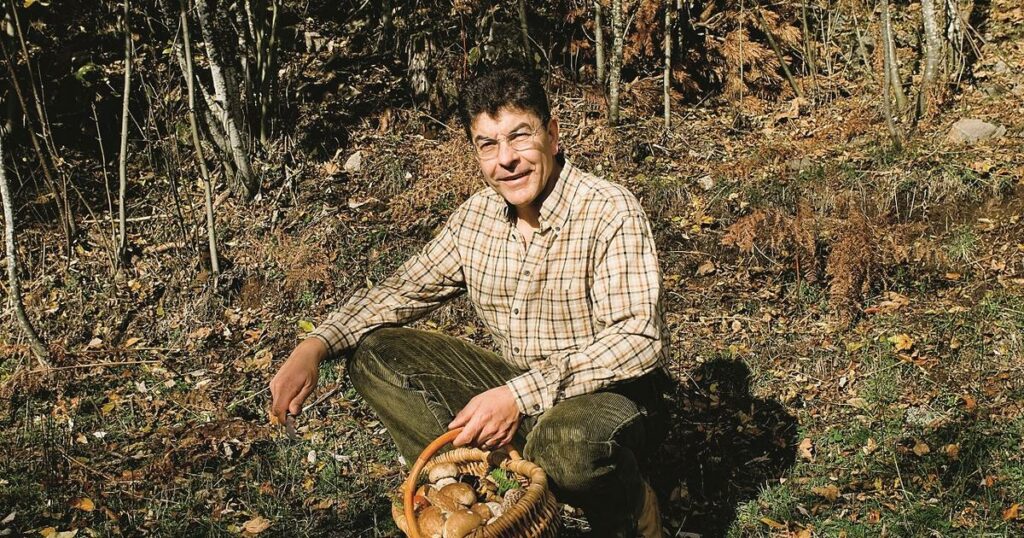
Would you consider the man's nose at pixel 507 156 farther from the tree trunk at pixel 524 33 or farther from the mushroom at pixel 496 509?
the tree trunk at pixel 524 33

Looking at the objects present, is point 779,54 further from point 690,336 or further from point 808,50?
point 690,336

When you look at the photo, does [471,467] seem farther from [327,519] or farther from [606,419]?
[327,519]

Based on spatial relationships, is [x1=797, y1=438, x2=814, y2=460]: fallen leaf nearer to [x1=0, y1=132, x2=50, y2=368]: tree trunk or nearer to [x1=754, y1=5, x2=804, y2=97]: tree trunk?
[x1=754, y1=5, x2=804, y2=97]: tree trunk

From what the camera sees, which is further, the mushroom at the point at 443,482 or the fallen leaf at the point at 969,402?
the fallen leaf at the point at 969,402

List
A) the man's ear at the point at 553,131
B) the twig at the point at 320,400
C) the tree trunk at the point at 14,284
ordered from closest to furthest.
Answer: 1. the man's ear at the point at 553,131
2. the twig at the point at 320,400
3. the tree trunk at the point at 14,284

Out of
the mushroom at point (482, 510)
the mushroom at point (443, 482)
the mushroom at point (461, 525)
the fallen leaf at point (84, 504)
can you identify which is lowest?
the fallen leaf at point (84, 504)

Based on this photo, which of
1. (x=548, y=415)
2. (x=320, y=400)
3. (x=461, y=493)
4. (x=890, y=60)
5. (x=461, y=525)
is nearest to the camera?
(x=461, y=525)

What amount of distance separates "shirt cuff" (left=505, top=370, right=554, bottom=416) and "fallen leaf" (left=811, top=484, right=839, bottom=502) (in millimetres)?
1561

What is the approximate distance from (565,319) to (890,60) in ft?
15.0

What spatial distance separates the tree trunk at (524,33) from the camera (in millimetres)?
6790

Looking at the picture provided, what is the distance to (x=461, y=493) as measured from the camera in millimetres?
2594

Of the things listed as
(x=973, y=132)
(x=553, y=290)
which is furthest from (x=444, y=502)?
(x=973, y=132)

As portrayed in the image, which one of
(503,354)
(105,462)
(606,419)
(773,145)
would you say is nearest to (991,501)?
(606,419)

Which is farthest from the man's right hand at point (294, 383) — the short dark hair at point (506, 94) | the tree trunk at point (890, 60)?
the tree trunk at point (890, 60)
